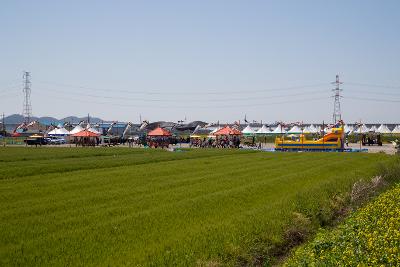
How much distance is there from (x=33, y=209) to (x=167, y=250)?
676cm

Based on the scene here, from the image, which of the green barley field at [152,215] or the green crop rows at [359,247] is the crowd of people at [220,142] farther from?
the green crop rows at [359,247]

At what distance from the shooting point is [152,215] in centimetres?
1423

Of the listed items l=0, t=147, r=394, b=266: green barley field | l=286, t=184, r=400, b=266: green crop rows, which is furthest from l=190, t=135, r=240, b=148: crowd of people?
l=286, t=184, r=400, b=266: green crop rows

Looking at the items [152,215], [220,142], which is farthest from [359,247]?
[220,142]

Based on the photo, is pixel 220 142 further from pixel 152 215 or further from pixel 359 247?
pixel 359 247

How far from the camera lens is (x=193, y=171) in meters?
27.8

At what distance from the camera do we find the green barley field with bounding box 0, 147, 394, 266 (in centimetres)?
1020

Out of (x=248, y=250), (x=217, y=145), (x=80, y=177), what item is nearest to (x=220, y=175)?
(x=80, y=177)

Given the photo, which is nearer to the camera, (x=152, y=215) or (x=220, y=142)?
(x=152, y=215)

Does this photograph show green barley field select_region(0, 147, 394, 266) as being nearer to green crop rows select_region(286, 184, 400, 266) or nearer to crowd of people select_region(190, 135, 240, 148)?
green crop rows select_region(286, 184, 400, 266)

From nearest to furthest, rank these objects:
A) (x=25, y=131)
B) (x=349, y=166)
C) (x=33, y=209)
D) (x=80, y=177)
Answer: (x=33, y=209)
(x=80, y=177)
(x=349, y=166)
(x=25, y=131)

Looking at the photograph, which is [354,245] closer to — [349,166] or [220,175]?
[220,175]

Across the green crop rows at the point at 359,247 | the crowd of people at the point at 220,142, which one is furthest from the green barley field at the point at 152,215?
the crowd of people at the point at 220,142

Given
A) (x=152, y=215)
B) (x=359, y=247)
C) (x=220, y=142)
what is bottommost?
(x=152, y=215)
